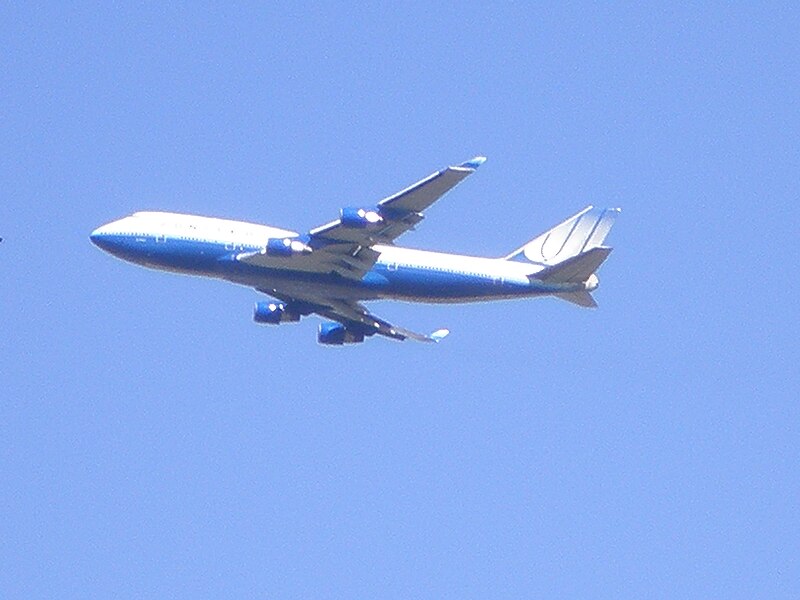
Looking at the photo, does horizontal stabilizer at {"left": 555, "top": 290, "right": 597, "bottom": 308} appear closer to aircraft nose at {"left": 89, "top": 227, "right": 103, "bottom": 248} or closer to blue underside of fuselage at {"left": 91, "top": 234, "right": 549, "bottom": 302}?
blue underside of fuselage at {"left": 91, "top": 234, "right": 549, "bottom": 302}

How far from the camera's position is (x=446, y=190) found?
99.4 m

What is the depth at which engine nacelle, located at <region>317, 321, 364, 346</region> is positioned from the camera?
387 feet

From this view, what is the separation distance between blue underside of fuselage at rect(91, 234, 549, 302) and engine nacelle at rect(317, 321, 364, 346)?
26.4ft

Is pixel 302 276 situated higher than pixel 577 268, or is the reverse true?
pixel 577 268

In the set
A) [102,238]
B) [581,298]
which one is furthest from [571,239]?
[102,238]

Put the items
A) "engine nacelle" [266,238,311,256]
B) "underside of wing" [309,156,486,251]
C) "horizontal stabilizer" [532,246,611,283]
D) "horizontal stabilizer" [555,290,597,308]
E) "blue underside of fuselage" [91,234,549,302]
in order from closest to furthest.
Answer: "underside of wing" [309,156,486,251], "engine nacelle" [266,238,311,256], "horizontal stabilizer" [532,246,611,283], "blue underside of fuselage" [91,234,549,302], "horizontal stabilizer" [555,290,597,308]

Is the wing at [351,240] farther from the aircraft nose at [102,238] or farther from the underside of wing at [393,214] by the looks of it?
the aircraft nose at [102,238]

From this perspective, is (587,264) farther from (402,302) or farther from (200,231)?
(200,231)

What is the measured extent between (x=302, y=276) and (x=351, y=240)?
3.82 metres

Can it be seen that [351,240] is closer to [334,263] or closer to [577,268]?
[334,263]

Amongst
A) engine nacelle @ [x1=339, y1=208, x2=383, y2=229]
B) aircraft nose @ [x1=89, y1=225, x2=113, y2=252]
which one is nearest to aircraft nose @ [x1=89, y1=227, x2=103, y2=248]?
aircraft nose @ [x1=89, y1=225, x2=113, y2=252]

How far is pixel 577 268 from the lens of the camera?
107500 millimetres

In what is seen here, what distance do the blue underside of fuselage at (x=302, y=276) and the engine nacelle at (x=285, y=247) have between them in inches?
59.0

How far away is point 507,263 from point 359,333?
11.1 metres
